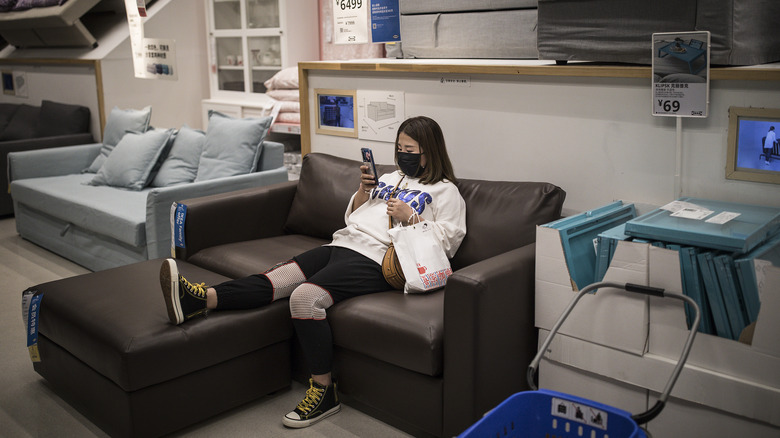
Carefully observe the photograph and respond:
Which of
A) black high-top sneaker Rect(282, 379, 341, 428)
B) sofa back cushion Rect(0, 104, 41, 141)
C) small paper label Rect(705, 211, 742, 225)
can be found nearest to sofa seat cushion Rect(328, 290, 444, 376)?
black high-top sneaker Rect(282, 379, 341, 428)

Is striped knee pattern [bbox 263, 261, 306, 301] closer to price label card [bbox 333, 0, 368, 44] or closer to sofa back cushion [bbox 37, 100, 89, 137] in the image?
price label card [bbox 333, 0, 368, 44]

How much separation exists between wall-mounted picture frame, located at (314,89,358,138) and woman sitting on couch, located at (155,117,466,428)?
74cm

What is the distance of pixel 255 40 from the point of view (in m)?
5.60

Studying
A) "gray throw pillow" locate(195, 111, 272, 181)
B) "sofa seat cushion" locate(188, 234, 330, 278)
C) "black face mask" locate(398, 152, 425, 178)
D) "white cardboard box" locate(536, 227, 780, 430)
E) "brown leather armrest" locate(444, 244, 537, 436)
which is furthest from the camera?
"gray throw pillow" locate(195, 111, 272, 181)

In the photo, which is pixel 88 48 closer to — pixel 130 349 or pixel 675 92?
pixel 130 349

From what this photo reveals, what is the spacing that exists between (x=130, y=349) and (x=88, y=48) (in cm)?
466

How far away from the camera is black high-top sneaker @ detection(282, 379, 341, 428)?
7.97 ft

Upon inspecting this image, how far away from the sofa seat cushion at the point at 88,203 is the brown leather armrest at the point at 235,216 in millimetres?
659

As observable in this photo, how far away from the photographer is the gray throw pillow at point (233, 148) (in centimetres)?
403

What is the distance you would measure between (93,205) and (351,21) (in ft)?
6.36

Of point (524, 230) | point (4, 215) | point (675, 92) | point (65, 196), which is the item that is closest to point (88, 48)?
point (4, 215)

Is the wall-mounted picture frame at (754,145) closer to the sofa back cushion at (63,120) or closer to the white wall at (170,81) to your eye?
the white wall at (170,81)

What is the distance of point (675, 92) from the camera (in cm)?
222

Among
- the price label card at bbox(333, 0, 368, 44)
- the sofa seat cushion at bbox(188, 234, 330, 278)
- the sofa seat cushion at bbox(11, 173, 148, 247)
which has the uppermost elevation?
the price label card at bbox(333, 0, 368, 44)
